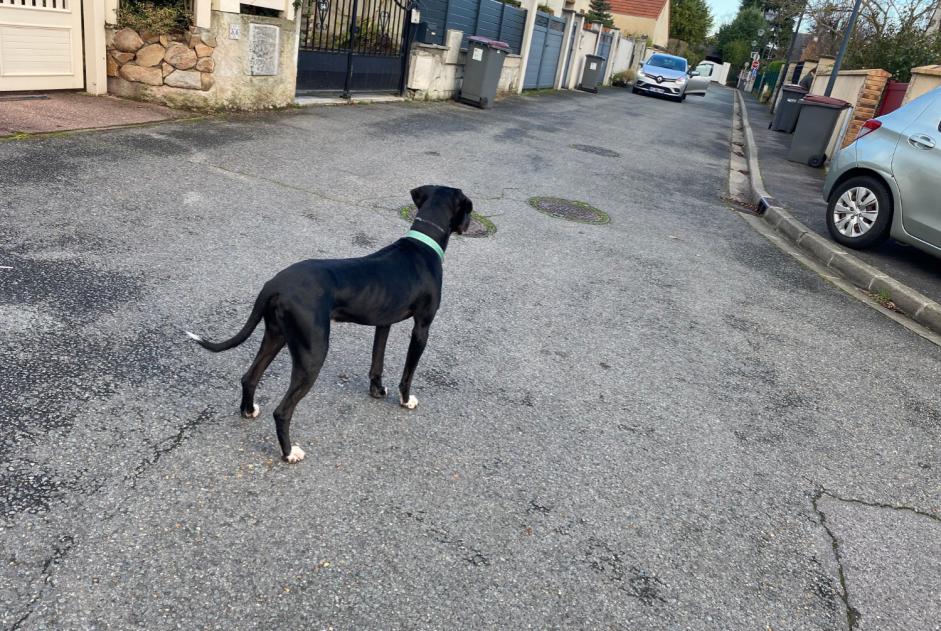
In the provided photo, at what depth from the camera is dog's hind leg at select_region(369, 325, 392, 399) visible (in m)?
3.25

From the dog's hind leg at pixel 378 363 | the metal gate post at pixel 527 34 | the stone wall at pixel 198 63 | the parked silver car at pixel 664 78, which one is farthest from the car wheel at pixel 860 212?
the parked silver car at pixel 664 78

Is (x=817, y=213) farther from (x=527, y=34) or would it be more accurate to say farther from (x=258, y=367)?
(x=527, y=34)

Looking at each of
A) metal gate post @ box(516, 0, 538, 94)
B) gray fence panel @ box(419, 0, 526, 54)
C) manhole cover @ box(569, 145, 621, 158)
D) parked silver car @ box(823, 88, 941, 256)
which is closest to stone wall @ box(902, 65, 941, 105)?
parked silver car @ box(823, 88, 941, 256)

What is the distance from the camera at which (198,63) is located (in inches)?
360

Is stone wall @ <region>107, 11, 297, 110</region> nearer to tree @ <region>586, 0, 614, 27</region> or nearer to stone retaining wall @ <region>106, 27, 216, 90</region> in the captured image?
stone retaining wall @ <region>106, 27, 216, 90</region>

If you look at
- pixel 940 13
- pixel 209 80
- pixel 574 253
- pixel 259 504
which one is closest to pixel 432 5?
pixel 209 80

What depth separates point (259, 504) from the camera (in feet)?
8.43

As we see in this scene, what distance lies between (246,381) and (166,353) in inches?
30.9

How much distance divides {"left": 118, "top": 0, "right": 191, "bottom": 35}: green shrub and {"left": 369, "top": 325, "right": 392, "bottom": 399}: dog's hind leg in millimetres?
7569

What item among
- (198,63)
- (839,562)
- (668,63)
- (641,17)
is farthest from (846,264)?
(641,17)

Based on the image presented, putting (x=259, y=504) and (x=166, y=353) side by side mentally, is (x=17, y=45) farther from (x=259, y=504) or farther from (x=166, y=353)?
(x=259, y=504)

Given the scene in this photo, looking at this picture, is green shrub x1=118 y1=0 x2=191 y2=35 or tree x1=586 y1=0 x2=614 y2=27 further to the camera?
tree x1=586 y1=0 x2=614 y2=27

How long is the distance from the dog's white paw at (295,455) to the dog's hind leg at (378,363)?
0.64 metres

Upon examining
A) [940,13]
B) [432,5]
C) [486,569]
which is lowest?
[486,569]
